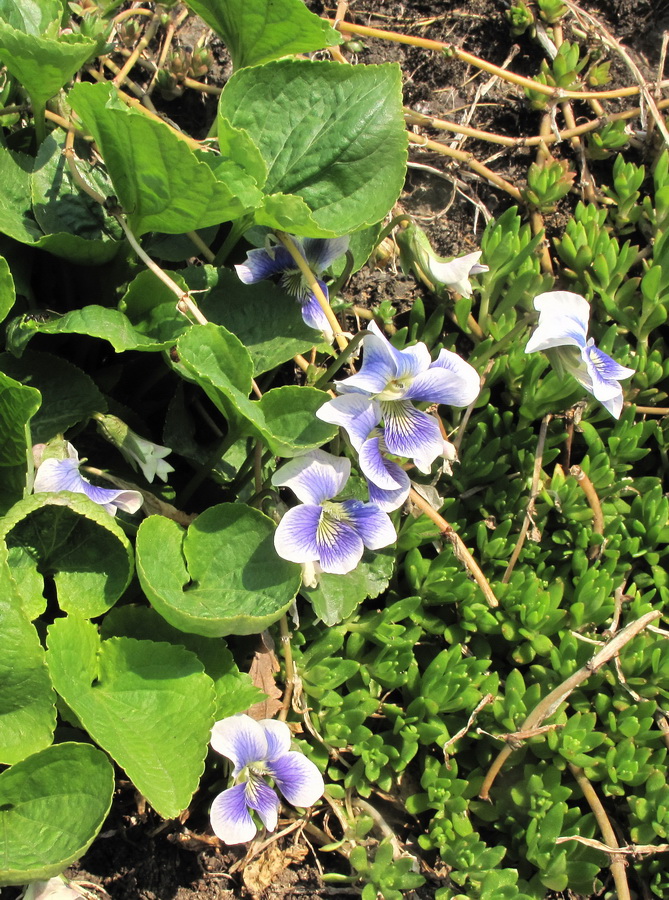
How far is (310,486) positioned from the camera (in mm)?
1850

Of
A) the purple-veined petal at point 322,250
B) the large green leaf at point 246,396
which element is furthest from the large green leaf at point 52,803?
the purple-veined petal at point 322,250

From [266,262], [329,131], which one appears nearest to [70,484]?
[266,262]

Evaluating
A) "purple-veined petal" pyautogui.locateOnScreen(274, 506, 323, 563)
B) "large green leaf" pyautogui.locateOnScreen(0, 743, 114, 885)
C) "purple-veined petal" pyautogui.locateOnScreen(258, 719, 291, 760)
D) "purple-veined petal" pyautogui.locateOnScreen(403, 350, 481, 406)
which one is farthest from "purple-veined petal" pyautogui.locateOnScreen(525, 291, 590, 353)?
"large green leaf" pyautogui.locateOnScreen(0, 743, 114, 885)

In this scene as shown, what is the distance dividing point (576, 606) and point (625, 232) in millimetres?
1309

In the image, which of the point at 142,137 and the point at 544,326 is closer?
the point at 142,137

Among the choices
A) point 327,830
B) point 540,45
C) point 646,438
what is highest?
point 540,45

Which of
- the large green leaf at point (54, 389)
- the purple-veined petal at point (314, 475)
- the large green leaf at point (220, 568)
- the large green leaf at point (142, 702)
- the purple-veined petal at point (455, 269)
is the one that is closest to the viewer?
the large green leaf at point (142, 702)

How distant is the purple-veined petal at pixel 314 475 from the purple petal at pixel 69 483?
35cm

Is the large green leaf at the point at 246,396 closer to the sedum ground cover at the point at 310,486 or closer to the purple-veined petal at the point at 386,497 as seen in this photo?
the sedum ground cover at the point at 310,486

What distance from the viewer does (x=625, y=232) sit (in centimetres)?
283

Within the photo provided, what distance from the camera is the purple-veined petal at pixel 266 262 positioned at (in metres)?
2.03

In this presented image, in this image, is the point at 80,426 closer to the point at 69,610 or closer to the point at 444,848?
the point at 69,610

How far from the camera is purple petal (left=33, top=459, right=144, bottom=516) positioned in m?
1.82

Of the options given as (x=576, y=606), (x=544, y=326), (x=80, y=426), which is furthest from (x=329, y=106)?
(x=576, y=606)
